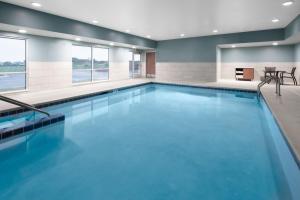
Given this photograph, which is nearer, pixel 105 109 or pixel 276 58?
pixel 105 109

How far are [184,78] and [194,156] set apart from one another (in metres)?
8.80

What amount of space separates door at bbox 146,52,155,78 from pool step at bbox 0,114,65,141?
9.43 m

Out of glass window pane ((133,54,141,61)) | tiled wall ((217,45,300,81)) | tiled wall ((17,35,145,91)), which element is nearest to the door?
glass window pane ((133,54,141,61))

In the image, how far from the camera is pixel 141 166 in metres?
2.31

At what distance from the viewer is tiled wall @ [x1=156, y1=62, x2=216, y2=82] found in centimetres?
1012

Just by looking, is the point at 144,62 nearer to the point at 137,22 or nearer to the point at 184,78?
the point at 184,78

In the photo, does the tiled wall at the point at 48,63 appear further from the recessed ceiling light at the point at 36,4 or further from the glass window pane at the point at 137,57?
the glass window pane at the point at 137,57

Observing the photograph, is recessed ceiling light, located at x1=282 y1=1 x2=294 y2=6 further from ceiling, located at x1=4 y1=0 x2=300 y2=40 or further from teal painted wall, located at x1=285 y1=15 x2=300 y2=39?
teal painted wall, located at x1=285 y1=15 x2=300 y2=39

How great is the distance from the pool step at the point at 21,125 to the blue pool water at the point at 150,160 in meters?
0.13

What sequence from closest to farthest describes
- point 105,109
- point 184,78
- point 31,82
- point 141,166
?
point 141,166, point 105,109, point 31,82, point 184,78

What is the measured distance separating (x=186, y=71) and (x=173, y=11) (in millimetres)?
5616

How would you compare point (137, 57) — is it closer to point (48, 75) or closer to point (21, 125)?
point (48, 75)

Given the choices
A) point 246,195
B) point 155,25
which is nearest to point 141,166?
point 246,195

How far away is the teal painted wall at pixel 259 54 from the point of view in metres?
9.81
